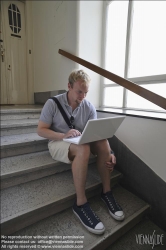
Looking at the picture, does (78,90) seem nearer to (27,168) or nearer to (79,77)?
(79,77)

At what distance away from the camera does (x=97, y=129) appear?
0.88m

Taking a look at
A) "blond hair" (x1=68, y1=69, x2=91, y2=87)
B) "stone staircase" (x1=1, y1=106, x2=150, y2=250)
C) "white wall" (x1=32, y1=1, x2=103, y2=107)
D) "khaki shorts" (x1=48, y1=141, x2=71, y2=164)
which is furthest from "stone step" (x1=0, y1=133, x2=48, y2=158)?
"white wall" (x1=32, y1=1, x2=103, y2=107)

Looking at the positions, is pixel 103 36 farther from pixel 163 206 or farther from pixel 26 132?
pixel 163 206

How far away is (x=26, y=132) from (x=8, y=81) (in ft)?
5.93

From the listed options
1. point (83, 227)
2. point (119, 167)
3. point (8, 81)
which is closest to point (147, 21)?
point (119, 167)

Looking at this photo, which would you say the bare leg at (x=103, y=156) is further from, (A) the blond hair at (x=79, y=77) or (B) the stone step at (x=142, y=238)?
(A) the blond hair at (x=79, y=77)

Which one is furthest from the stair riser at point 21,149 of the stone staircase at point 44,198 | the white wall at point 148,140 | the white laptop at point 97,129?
the white wall at point 148,140

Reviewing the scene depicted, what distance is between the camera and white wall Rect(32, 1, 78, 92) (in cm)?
186

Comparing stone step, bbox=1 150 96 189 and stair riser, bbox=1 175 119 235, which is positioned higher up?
stone step, bbox=1 150 96 189

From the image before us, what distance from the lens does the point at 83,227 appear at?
0.94 meters

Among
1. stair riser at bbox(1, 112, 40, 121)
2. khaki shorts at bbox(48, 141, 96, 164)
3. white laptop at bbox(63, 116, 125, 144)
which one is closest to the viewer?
A: white laptop at bbox(63, 116, 125, 144)

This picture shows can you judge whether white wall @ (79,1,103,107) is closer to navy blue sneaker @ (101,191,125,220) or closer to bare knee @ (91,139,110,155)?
bare knee @ (91,139,110,155)

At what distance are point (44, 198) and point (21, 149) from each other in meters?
0.49

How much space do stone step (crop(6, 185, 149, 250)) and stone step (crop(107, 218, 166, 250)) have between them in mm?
40
